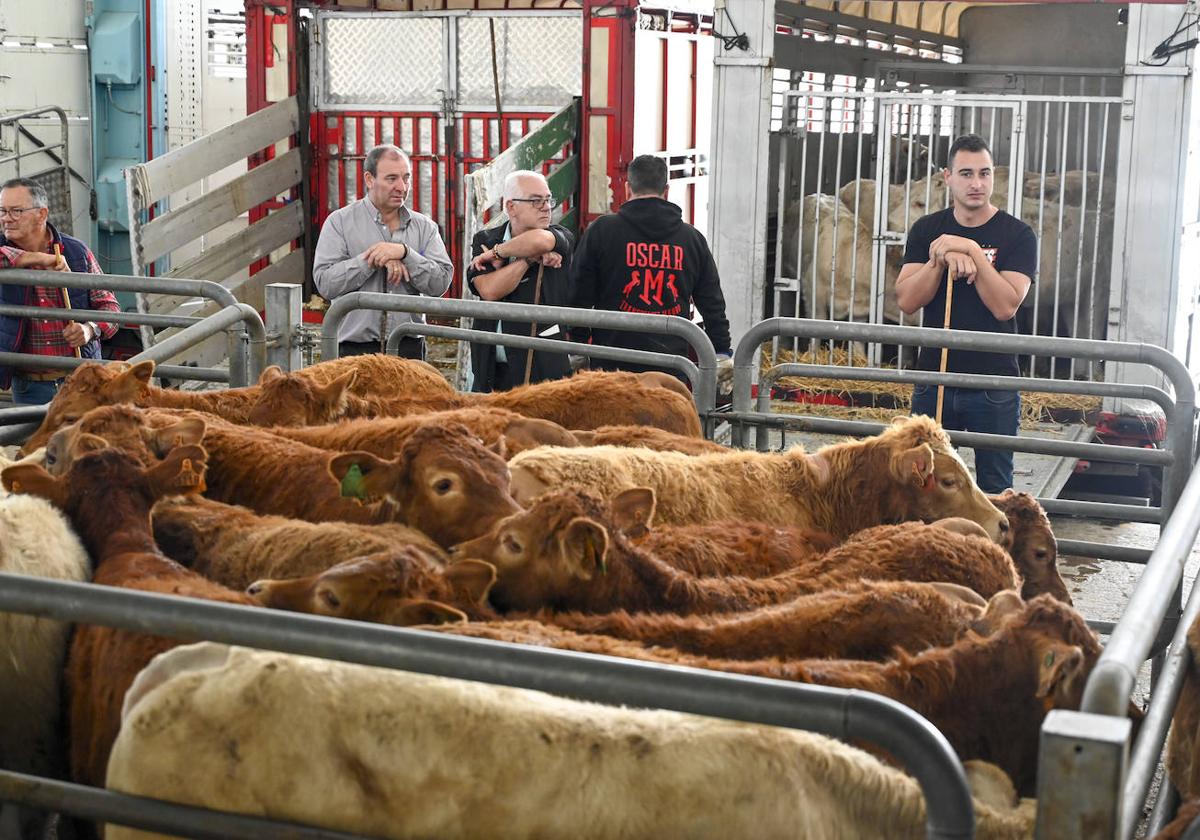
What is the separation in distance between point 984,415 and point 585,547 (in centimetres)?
345

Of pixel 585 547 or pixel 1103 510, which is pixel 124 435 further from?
pixel 1103 510

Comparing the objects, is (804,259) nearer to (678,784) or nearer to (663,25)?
(663,25)

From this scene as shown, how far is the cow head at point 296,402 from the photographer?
5164 mm

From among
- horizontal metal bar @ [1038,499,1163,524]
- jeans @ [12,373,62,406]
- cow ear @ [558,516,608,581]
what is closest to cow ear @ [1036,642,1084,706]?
cow ear @ [558,516,608,581]

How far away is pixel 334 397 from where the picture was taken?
208 inches

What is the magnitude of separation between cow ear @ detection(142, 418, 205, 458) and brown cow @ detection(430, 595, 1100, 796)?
5.45 feet

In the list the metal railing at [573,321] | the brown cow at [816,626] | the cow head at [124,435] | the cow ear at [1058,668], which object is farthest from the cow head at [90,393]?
the cow ear at [1058,668]

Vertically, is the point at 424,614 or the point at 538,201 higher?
the point at 538,201

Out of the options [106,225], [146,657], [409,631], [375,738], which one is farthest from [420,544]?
[106,225]

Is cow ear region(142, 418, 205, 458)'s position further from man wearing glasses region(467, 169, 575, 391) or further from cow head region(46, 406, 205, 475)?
man wearing glasses region(467, 169, 575, 391)

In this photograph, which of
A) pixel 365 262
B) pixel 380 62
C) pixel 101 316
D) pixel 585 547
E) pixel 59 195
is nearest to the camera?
pixel 585 547

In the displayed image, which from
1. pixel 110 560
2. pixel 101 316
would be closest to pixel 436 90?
pixel 101 316

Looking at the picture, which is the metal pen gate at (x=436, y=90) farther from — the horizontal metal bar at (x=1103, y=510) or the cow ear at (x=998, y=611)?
the cow ear at (x=998, y=611)

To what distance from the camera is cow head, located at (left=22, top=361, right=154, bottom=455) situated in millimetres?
4957
